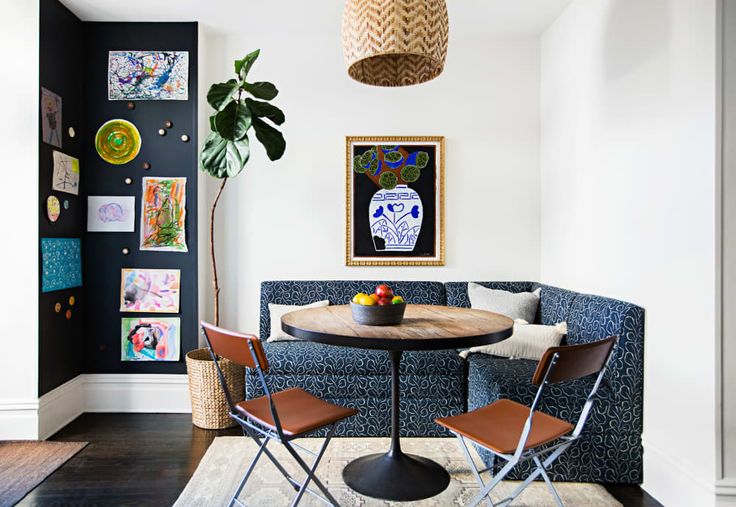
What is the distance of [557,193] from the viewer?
3.74 meters

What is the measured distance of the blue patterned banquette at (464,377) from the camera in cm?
254

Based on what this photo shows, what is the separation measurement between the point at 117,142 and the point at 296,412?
2.79 meters

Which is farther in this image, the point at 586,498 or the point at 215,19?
the point at 215,19

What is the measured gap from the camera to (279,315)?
3602 millimetres

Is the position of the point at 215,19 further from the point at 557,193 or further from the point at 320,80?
the point at 557,193

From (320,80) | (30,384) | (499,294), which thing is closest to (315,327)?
(499,294)

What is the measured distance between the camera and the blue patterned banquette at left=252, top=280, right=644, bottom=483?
8.32 feet

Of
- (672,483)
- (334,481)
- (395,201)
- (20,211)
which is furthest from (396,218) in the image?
(20,211)

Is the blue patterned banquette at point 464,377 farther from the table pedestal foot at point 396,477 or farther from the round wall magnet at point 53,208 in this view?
the round wall magnet at point 53,208

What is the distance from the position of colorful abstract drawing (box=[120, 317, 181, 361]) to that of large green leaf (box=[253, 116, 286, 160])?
1.53 m

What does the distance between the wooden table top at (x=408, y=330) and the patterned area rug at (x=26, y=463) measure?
163 centimetres

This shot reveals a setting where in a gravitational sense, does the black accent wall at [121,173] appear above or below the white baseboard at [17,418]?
above

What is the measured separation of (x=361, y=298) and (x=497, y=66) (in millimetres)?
2778

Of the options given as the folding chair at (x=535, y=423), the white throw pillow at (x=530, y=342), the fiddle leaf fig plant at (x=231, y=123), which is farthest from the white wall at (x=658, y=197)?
the fiddle leaf fig plant at (x=231, y=123)
